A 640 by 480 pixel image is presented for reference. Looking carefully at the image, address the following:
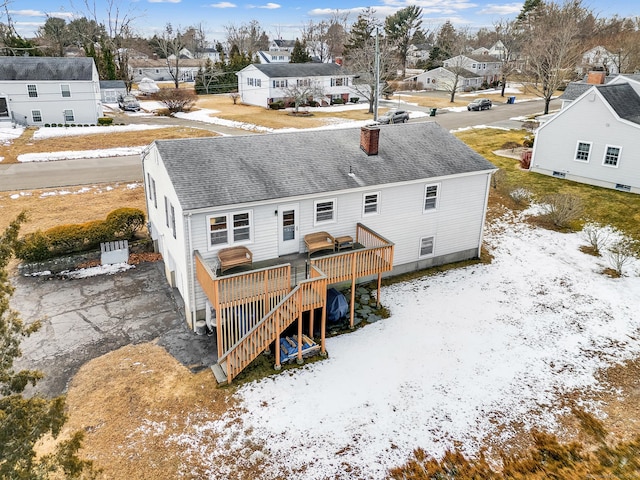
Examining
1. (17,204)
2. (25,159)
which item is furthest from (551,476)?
(25,159)

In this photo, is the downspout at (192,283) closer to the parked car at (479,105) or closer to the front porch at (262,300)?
the front porch at (262,300)

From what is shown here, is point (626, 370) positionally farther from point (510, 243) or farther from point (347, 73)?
point (347, 73)

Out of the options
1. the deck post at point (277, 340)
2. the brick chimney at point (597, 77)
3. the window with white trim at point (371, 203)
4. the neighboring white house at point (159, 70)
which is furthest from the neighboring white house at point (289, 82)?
the deck post at point (277, 340)

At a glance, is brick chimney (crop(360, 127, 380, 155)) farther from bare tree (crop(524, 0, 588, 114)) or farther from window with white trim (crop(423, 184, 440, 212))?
bare tree (crop(524, 0, 588, 114))

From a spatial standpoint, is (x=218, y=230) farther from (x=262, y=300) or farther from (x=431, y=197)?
(x=431, y=197)

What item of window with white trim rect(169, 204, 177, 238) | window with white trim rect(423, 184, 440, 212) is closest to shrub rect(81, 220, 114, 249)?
window with white trim rect(169, 204, 177, 238)

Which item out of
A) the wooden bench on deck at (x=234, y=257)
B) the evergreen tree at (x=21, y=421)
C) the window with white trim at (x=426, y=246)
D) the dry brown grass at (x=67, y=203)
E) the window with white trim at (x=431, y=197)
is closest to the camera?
the evergreen tree at (x=21, y=421)
